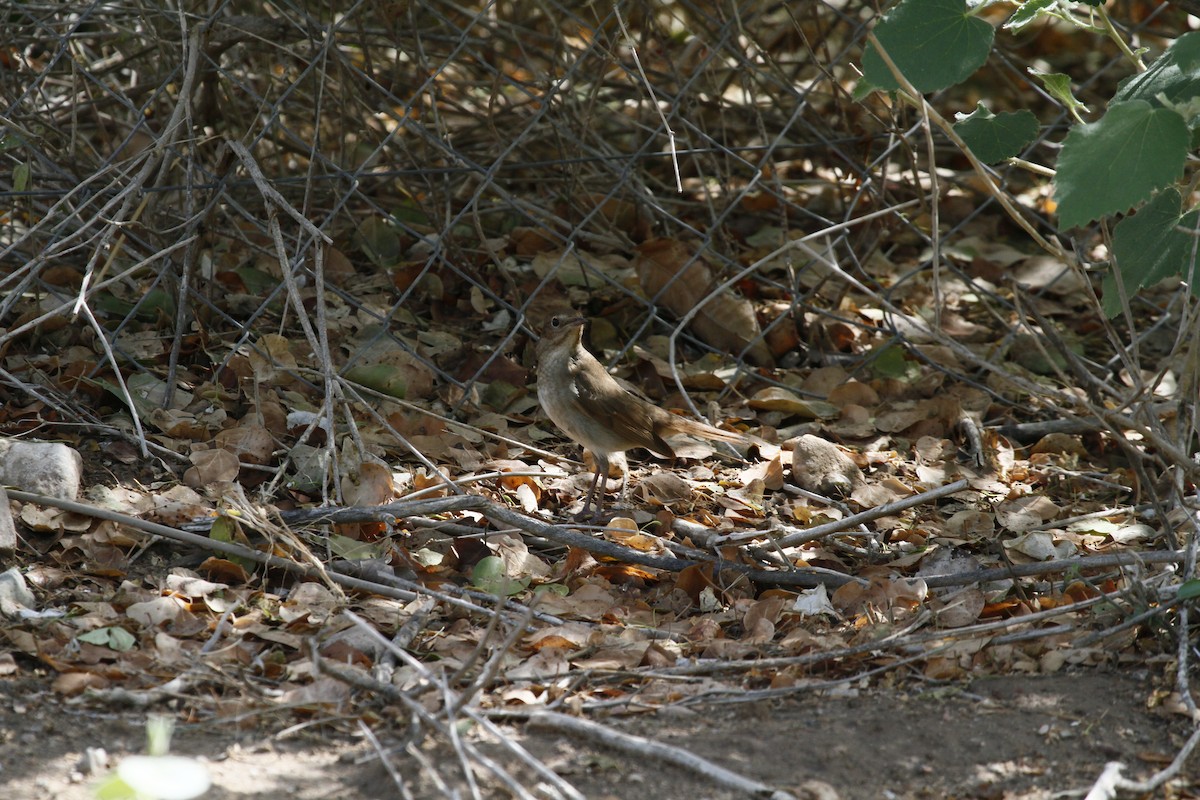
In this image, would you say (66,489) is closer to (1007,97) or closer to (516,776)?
(516,776)

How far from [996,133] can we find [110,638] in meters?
2.86

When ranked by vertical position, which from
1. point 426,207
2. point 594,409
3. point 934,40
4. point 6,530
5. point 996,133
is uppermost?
point 426,207

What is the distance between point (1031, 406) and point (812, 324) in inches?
40.4

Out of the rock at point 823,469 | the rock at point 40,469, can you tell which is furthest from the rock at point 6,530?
the rock at point 823,469

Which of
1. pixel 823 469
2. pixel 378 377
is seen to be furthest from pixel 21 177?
pixel 823 469

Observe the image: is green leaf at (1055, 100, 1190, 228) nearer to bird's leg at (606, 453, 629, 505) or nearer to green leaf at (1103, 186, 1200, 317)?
green leaf at (1103, 186, 1200, 317)

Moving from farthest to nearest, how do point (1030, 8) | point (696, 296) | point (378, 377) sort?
point (696, 296), point (378, 377), point (1030, 8)

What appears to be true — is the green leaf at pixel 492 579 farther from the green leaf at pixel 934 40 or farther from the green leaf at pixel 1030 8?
the green leaf at pixel 1030 8

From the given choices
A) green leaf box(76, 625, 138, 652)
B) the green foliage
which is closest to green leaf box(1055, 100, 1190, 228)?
the green foliage

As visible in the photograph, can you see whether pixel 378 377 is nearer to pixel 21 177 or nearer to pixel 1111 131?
pixel 21 177

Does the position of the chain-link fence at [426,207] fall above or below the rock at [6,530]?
above

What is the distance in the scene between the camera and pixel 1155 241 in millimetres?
3375

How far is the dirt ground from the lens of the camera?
2.66 metres

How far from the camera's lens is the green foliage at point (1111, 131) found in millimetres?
2902
